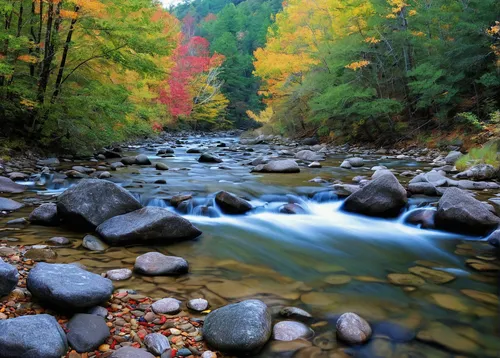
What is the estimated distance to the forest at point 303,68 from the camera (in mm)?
8969

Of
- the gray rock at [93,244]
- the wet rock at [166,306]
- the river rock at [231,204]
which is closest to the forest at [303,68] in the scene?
the river rock at [231,204]

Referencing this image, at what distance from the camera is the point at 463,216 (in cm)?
466

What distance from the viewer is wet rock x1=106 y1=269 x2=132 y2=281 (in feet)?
10.3

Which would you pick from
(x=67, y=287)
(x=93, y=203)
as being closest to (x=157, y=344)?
(x=67, y=287)

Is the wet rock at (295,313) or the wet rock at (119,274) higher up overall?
the wet rock at (119,274)

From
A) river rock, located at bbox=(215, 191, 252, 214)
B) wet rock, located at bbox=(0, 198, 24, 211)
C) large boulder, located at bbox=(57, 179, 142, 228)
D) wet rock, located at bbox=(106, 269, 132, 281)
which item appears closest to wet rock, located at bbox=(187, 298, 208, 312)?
wet rock, located at bbox=(106, 269, 132, 281)

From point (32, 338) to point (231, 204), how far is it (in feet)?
12.8

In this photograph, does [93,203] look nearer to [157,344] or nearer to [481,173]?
[157,344]

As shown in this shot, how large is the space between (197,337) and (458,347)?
166 cm

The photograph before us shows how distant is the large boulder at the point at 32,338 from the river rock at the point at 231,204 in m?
3.70

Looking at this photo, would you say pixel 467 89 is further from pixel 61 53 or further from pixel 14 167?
pixel 14 167

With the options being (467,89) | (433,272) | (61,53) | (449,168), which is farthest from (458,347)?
(467,89)

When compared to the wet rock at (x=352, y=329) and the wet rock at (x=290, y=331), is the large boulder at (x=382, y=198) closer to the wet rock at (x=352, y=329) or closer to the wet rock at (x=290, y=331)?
the wet rock at (x=352, y=329)

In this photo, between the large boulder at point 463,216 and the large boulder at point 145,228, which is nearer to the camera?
the large boulder at point 145,228
